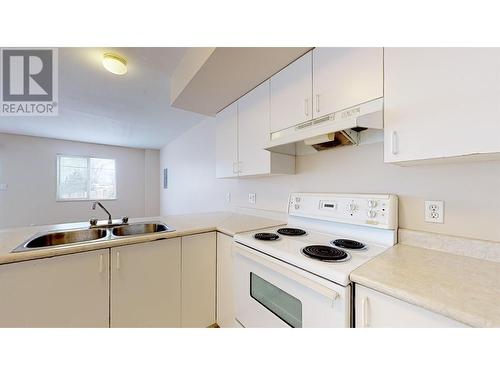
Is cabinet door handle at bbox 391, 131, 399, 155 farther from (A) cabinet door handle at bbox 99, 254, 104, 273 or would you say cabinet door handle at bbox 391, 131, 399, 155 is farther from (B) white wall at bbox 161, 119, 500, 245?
(A) cabinet door handle at bbox 99, 254, 104, 273

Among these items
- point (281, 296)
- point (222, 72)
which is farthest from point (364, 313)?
point (222, 72)

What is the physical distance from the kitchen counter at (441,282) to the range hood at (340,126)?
62 cm

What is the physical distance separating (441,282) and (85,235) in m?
2.09

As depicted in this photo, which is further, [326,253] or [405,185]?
[405,185]

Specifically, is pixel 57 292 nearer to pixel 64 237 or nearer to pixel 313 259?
pixel 64 237

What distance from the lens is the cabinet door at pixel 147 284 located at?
3.76 feet

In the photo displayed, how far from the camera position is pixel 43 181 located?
4254mm

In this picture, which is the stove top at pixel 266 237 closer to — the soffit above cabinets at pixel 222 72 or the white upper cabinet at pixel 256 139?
the white upper cabinet at pixel 256 139

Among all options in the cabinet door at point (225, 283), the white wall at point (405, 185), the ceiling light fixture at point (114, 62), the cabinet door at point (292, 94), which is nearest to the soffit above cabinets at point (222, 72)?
the cabinet door at point (292, 94)

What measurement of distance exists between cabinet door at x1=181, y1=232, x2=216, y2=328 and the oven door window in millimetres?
477

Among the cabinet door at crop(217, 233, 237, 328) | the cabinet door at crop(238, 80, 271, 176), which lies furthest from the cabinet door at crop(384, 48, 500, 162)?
the cabinet door at crop(217, 233, 237, 328)

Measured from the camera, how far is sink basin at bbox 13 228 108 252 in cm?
119
